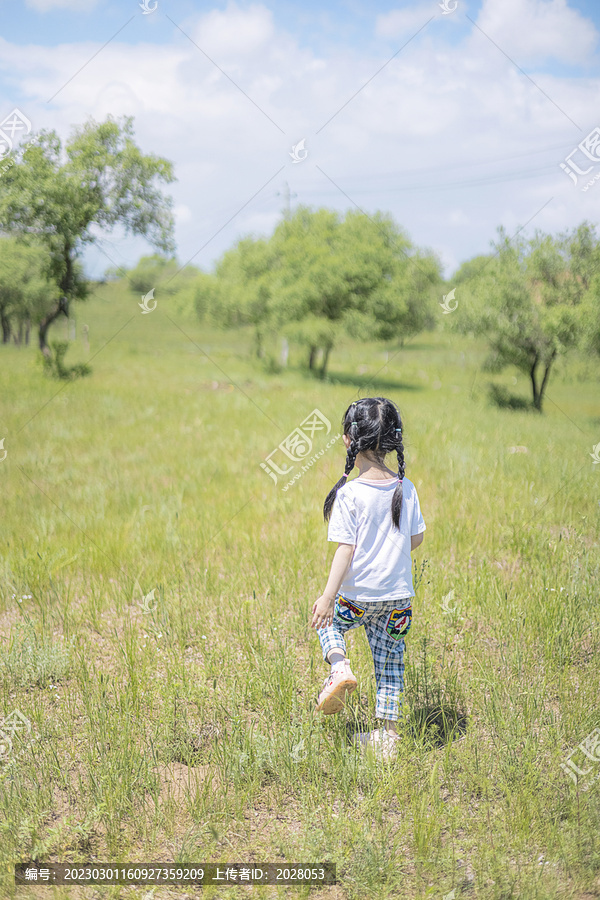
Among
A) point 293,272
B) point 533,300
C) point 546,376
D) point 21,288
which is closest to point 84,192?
point 21,288

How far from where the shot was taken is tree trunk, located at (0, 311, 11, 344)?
8.90 metres

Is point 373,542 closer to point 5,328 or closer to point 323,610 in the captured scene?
point 323,610

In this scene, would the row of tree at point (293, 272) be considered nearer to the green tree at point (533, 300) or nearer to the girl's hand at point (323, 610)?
the green tree at point (533, 300)

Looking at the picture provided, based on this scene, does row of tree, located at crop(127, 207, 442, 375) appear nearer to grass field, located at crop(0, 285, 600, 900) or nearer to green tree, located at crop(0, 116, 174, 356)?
green tree, located at crop(0, 116, 174, 356)

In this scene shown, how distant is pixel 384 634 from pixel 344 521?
68 cm

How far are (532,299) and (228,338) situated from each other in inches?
1120

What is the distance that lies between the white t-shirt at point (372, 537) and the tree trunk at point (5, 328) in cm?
823

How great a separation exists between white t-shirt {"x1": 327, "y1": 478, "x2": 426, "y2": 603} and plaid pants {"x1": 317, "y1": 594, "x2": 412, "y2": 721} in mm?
100

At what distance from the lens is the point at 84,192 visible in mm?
8156

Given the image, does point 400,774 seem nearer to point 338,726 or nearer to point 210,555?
point 338,726

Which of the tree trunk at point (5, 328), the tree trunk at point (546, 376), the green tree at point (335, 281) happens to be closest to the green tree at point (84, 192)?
the tree trunk at point (5, 328)

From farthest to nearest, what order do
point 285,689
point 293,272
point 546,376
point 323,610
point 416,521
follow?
point 293,272 < point 546,376 < point 285,689 < point 416,521 < point 323,610

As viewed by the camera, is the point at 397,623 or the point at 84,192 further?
the point at 84,192

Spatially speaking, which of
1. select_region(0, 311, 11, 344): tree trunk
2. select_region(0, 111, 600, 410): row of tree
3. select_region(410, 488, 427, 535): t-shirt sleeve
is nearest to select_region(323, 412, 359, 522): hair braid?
select_region(410, 488, 427, 535): t-shirt sleeve
